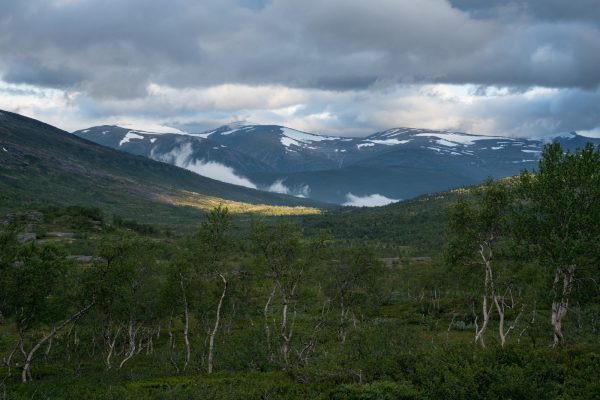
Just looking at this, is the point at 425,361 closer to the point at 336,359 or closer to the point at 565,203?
the point at 336,359

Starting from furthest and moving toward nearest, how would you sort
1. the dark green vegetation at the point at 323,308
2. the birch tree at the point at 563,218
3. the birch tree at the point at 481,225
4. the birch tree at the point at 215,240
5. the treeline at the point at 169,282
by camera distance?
the birch tree at the point at 215,240 → the treeline at the point at 169,282 → the birch tree at the point at 481,225 → the birch tree at the point at 563,218 → the dark green vegetation at the point at 323,308

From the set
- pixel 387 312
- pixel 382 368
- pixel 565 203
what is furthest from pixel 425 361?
pixel 387 312

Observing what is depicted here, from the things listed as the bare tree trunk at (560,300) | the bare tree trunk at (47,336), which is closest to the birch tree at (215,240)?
the bare tree trunk at (47,336)

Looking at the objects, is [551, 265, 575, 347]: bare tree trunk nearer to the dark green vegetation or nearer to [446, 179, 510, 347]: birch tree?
the dark green vegetation

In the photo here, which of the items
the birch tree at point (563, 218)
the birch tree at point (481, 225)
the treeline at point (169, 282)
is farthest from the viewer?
the treeline at point (169, 282)

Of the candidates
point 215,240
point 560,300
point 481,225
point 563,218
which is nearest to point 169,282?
point 215,240

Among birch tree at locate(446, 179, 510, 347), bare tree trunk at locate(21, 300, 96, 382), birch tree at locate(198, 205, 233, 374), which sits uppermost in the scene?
birch tree at locate(446, 179, 510, 347)

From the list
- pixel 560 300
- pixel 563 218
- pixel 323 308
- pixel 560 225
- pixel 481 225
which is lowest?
pixel 323 308

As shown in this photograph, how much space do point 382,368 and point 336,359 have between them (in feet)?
29.1

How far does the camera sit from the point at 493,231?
5456 cm

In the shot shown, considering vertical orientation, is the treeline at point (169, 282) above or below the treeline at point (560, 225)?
below

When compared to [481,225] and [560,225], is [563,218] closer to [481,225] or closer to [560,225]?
[560,225]

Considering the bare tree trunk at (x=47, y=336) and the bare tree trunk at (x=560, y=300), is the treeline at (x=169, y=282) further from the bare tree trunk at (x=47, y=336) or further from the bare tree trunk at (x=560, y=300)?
the bare tree trunk at (x=560, y=300)

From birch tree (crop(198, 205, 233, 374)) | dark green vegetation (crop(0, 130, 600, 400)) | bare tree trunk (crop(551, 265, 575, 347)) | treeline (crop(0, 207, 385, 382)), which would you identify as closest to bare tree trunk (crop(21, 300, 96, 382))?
treeline (crop(0, 207, 385, 382))
